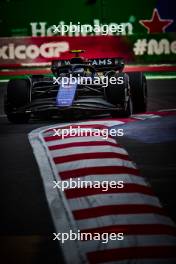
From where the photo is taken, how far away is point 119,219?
404cm

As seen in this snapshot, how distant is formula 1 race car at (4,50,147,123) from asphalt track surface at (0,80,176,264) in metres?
0.64

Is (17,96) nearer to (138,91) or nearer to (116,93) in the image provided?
(116,93)

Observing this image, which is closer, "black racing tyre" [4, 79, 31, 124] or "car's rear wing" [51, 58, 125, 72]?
"black racing tyre" [4, 79, 31, 124]

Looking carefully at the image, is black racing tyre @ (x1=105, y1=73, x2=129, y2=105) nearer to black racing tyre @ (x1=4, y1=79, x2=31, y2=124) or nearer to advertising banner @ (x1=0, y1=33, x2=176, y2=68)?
black racing tyre @ (x1=4, y1=79, x2=31, y2=124)

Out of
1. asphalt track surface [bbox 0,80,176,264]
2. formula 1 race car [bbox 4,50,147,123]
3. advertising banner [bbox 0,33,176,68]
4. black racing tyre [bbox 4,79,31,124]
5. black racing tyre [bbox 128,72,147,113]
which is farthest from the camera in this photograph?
advertising banner [bbox 0,33,176,68]

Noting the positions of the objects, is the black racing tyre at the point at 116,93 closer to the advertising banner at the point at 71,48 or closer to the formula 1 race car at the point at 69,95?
the formula 1 race car at the point at 69,95

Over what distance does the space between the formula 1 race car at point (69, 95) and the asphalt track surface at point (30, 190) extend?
64 cm

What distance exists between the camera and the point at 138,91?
1054 cm

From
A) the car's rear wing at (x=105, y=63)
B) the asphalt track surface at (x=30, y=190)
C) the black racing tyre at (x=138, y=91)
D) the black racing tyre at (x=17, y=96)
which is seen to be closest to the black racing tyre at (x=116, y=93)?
the asphalt track surface at (x=30, y=190)

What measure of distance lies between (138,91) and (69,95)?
1483mm

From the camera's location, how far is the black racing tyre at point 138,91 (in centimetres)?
1048

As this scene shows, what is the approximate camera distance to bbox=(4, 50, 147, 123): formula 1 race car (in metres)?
9.40

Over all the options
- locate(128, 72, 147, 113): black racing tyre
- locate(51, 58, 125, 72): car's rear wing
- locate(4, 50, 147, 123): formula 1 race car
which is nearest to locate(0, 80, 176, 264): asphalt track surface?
locate(4, 50, 147, 123): formula 1 race car

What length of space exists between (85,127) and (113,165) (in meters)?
2.62
